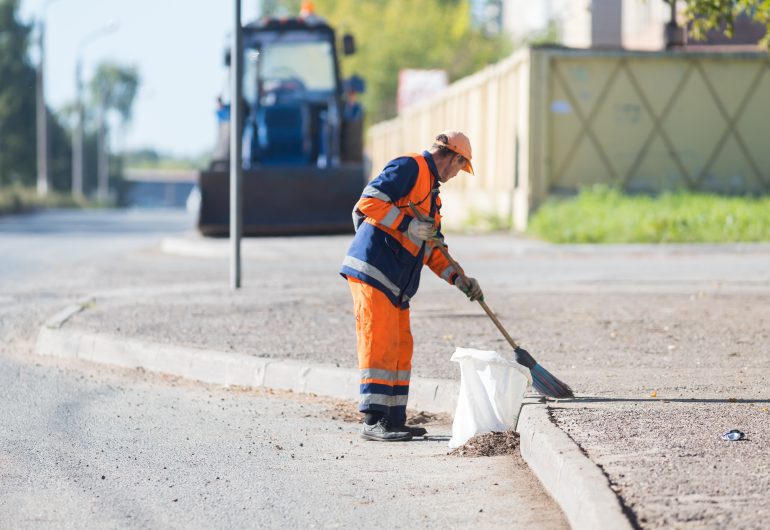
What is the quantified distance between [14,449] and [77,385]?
6.48 feet

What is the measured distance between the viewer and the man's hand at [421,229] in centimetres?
620

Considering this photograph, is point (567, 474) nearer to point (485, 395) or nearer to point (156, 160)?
point (485, 395)

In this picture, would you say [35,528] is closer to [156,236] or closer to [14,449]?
[14,449]

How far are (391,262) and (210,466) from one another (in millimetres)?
1330

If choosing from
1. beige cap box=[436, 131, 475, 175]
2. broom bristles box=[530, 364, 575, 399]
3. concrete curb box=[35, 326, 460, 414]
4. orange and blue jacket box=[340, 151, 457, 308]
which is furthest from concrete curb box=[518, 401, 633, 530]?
beige cap box=[436, 131, 475, 175]

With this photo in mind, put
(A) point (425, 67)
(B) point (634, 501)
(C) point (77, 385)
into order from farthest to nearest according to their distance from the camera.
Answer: (A) point (425, 67) < (C) point (77, 385) < (B) point (634, 501)

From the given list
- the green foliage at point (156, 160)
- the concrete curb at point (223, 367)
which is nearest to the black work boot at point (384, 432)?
the concrete curb at point (223, 367)

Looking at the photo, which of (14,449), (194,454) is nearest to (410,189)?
(194,454)

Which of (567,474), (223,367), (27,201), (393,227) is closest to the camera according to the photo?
(567,474)

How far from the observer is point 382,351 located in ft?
20.9

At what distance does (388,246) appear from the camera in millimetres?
6363

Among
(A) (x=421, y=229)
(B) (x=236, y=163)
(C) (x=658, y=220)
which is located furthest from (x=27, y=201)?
(A) (x=421, y=229)

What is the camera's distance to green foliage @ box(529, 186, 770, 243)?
1688 centimetres

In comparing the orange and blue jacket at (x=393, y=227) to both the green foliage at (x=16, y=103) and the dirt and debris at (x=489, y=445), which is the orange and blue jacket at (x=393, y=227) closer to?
the dirt and debris at (x=489, y=445)
